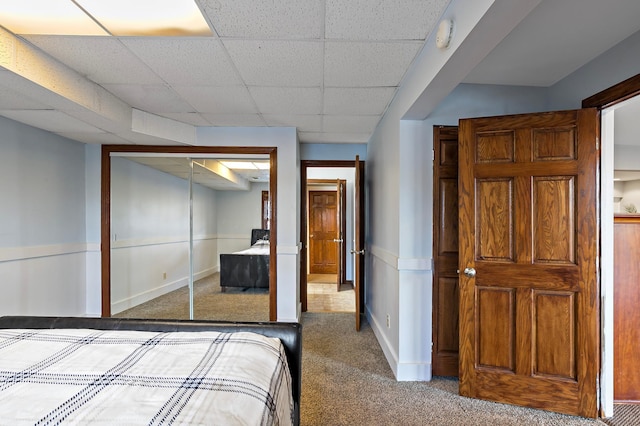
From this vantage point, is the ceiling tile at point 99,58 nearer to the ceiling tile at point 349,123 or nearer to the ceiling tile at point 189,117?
the ceiling tile at point 189,117

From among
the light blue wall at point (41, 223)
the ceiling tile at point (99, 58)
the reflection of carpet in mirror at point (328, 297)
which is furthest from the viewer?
the reflection of carpet in mirror at point (328, 297)

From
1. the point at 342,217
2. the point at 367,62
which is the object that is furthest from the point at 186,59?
the point at 342,217

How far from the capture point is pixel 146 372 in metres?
1.14

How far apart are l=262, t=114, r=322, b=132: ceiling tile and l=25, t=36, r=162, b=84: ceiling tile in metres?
1.11

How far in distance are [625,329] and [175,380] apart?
2.75 m

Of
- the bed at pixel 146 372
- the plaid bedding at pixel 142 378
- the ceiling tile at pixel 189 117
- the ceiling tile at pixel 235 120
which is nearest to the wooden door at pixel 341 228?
the ceiling tile at pixel 235 120

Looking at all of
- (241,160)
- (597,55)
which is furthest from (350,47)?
(241,160)

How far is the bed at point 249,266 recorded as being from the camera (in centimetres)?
372

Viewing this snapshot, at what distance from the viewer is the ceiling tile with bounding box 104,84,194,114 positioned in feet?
8.21

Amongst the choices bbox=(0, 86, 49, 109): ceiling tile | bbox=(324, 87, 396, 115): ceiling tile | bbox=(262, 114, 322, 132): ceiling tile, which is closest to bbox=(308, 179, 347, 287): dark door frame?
bbox=(262, 114, 322, 132): ceiling tile

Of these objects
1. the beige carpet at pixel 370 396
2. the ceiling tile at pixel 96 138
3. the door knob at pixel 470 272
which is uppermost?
the ceiling tile at pixel 96 138

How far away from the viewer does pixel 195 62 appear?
82.0 inches

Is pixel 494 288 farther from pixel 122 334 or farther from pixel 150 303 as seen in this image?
pixel 150 303

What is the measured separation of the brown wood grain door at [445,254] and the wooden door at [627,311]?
0.99 meters
